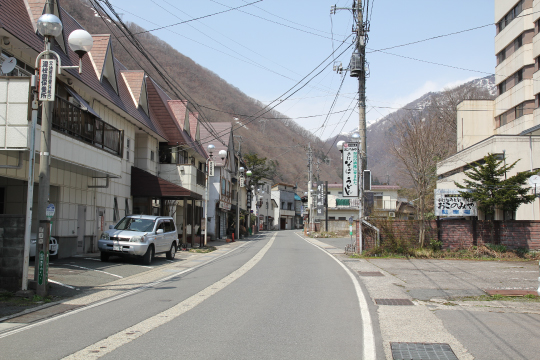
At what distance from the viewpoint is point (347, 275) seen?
47.1 ft

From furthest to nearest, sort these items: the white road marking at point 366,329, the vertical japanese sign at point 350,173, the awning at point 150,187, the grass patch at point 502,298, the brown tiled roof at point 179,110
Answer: the brown tiled roof at point 179,110 → the awning at point 150,187 → the vertical japanese sign at point 350,173 → the grass patch at point 502,298 → the white road marking at point 366,329

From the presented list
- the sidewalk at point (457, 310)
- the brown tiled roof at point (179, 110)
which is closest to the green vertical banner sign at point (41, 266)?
the sidewalk at point (457, 310)

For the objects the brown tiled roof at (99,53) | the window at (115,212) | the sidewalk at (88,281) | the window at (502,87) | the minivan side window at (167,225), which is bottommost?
the sidewalk at (88,281)

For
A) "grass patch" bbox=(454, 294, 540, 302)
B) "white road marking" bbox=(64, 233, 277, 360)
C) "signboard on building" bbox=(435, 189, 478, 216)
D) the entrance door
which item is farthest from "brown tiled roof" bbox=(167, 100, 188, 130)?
"grass patch" bbox=(454, 294, 540, 302)

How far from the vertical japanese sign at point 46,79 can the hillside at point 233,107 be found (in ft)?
345

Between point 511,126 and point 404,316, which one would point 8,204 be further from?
point 511,126

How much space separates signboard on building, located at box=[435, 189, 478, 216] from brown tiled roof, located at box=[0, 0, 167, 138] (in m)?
15.4

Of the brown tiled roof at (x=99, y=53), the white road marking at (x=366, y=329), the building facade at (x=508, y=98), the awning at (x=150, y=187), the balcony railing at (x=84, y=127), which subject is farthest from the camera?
the building facade at (x=508, y=98)

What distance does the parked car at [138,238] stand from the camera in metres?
16.5

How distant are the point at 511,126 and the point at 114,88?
32.2 meters

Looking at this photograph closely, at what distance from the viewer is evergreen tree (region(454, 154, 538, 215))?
19.4 m

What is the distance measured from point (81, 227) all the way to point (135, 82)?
10.6m

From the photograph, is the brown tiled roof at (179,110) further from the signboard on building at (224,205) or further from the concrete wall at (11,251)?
the concrete wall at (11,251)

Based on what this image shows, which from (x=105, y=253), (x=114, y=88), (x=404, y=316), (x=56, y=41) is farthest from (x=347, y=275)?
(x=114, y=88)
